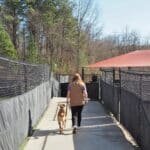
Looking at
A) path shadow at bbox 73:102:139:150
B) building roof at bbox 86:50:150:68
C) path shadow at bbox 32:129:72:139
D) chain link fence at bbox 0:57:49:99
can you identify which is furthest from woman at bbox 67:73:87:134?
building roof at bbox 86:50:150:68

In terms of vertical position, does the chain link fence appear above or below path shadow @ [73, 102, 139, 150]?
above

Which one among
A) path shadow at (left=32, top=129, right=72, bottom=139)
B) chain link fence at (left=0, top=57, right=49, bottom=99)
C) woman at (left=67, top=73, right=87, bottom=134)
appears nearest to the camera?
chain link fence at (left=0, top=57, right=49, bottom=99)

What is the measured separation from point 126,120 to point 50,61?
39.9 meters

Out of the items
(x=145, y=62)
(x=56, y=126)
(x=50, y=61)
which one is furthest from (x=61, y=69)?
(x=56, y=126)

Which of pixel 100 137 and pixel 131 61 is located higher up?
pixel 131 61

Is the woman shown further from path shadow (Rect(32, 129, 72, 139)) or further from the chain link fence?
the chain link fence

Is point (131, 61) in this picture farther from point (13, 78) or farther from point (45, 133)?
point (13, 78)

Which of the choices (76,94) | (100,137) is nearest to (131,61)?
(76,94)

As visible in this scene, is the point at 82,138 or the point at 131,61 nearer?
the point at 82,138

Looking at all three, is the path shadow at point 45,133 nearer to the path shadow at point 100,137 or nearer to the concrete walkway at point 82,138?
the concrete walkway at point 82,138

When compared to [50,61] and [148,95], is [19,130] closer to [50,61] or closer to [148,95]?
[148,95]

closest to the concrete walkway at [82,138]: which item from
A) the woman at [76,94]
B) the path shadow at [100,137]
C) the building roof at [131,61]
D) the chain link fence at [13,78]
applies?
the path shadow at [100,137]

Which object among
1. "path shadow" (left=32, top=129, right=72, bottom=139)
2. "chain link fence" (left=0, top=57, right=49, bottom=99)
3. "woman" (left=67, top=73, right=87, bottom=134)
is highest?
"chain link fence" (left=0, top=57, right=49, bottom=99)

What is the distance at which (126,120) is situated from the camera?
16469mm
